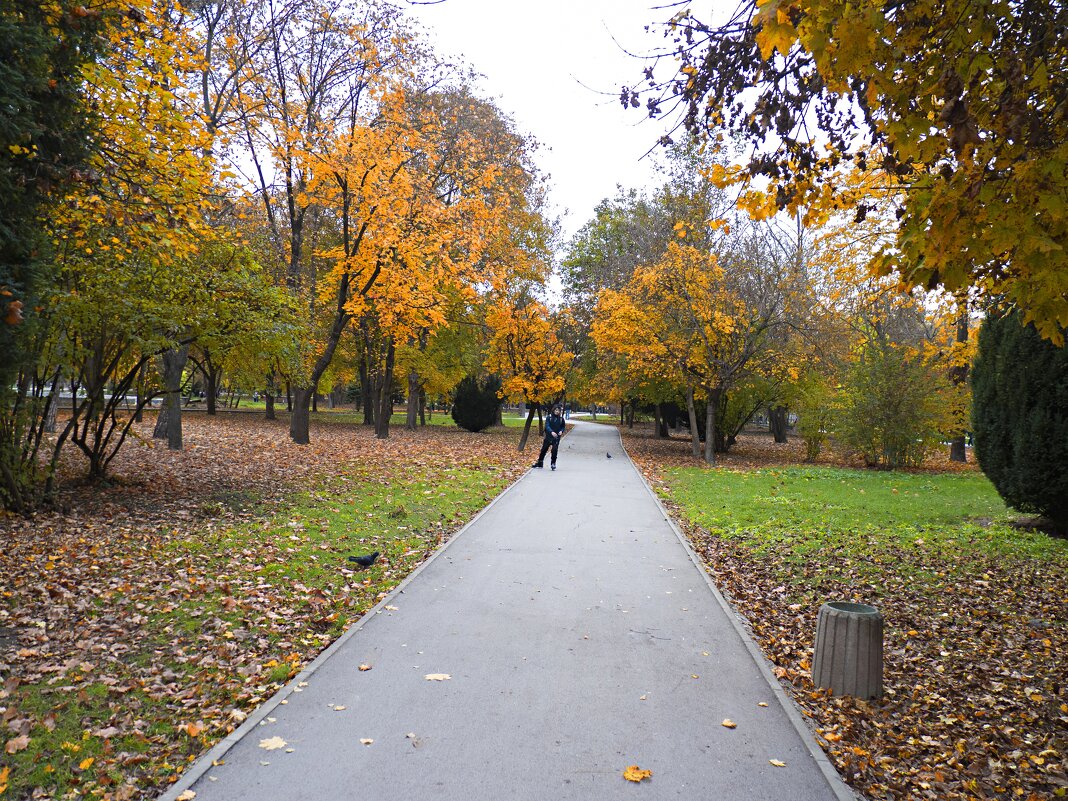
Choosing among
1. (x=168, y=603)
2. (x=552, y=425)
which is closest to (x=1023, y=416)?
(x=168, y=603)

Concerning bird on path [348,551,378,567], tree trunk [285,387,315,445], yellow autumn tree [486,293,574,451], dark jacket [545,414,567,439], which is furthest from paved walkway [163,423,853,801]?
yellow autumn tree [486,293,574,451]

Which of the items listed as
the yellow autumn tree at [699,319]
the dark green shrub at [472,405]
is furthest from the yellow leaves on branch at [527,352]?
the dark green shrub at [472,405]

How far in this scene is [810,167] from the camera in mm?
5301

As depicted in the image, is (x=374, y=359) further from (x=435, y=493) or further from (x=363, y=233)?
(x=435, y=493)

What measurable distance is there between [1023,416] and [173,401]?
17.4 metres

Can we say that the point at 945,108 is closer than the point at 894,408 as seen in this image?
Yes

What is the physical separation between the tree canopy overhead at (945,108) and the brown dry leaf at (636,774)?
126 inches

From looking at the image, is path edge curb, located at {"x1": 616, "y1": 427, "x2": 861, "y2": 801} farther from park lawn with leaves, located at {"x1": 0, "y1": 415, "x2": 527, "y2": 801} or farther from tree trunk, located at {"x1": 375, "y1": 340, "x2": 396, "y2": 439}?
tree trunk, located at {"x1": 375, "y1": 340, "x2": 396, "y2": 439}

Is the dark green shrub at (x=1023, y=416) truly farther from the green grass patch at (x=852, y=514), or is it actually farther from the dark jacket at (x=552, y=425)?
the dark jacket at (x=552, y=425)

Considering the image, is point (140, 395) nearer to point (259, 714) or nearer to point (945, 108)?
point (259, 714)

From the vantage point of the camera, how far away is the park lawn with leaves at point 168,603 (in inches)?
146

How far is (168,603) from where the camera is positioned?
5898 millimetres

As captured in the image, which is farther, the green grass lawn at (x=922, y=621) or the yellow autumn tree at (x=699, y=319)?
the yellow autumn tree at (x=699, y=319)

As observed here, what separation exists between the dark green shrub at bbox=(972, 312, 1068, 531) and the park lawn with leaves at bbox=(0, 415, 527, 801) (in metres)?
8.16
